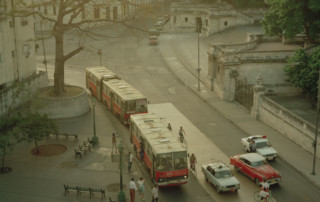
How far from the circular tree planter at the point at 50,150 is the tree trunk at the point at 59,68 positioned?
939 centimetres

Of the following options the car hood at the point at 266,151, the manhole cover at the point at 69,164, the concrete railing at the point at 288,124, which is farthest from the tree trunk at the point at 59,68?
the car hood at the point at 266,151

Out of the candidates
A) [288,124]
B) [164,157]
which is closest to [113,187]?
[164,157]

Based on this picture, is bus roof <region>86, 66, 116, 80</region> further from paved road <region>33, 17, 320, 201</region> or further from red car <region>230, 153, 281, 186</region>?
red car <region>230, 153, 281, 186</region>

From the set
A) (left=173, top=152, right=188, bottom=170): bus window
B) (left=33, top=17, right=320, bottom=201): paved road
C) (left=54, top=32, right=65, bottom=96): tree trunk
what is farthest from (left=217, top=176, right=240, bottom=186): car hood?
(left=54, top=32, right=65, bottom=96): tree trunk

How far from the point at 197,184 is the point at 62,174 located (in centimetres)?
1005

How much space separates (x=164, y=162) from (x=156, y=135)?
2.95 meters

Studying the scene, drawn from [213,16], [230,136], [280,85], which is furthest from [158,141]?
[213,16]

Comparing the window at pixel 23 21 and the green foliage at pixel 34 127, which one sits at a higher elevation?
the window at pixel 23 21

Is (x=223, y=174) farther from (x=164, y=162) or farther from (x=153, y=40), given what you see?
(x=153, y=40)

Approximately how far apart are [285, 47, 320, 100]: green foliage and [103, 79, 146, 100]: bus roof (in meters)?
15.8

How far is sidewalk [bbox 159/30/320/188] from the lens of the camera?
36000mm

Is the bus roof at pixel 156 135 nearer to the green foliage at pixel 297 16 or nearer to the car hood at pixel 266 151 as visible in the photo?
the car hood at pixel 266 151

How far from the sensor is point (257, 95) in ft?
151

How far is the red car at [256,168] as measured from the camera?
Result: 1248 inches
